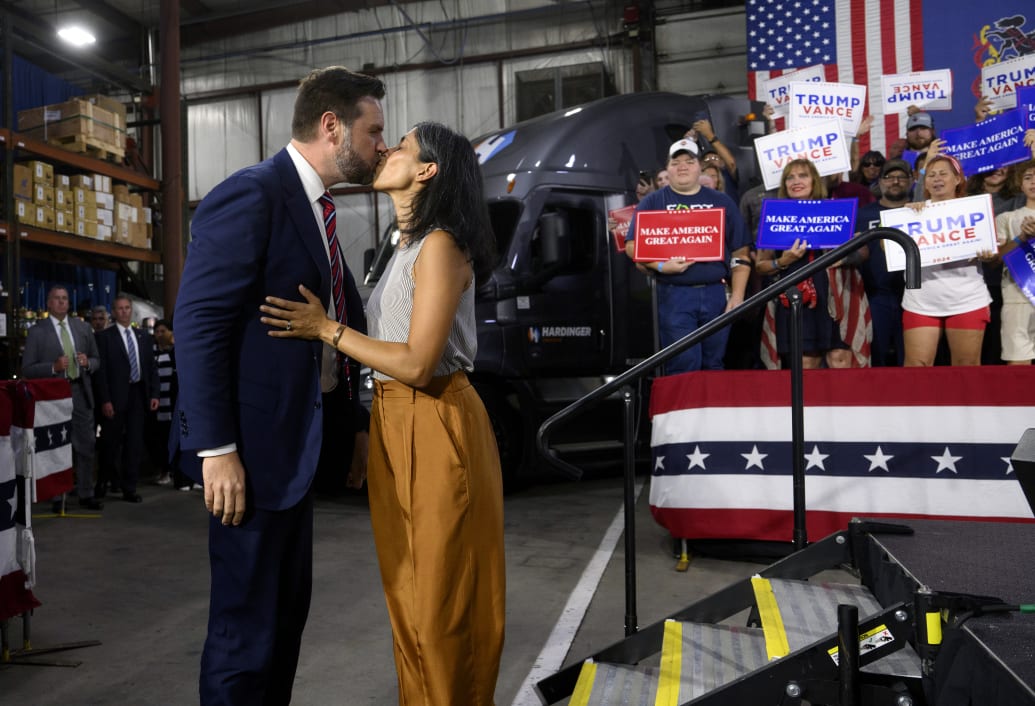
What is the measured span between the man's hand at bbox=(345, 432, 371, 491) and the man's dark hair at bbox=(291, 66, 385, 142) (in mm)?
898

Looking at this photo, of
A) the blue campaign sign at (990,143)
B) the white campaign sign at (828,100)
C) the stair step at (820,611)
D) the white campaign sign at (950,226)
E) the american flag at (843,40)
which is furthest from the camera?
the american flag at (843,40)

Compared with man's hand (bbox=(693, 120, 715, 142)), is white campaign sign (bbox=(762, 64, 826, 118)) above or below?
above

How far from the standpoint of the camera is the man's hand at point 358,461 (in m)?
2.53

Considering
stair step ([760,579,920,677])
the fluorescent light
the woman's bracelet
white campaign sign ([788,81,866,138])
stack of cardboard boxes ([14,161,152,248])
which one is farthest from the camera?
the fluorescent light

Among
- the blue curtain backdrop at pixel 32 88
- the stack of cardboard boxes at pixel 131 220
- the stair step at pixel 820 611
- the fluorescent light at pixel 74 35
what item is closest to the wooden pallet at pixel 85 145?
the stack of cardboard boxes at pixel 131 220

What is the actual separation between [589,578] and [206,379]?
313 centimetres

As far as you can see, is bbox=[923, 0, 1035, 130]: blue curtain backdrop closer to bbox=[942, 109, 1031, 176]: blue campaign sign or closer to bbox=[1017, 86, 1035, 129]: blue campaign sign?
bbox=[1017, 86, 1035, 129]: blue campaign sign

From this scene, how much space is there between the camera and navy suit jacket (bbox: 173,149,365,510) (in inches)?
75.7

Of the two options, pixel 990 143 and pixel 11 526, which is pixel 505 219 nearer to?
pixel 990 143

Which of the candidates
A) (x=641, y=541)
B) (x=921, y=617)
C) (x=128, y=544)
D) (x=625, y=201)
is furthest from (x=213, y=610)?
(x=625, y=201)

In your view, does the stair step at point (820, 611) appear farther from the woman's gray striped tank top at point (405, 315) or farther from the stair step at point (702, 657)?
the woman's gray striped tank top at point (405, 315)

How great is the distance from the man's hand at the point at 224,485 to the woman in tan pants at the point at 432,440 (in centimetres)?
40

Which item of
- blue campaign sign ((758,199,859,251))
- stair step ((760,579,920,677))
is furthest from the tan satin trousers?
blue campaign sign ((758,199,859,251))

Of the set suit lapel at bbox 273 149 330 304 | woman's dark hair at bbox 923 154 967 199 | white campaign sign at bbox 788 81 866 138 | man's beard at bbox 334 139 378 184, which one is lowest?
suit lapel at bbox 273 149 330 304
